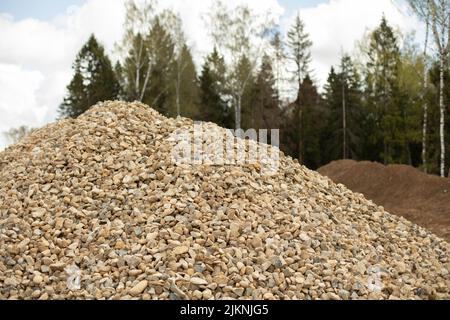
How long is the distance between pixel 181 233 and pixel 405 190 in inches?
382

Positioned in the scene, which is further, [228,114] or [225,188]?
[228,114]

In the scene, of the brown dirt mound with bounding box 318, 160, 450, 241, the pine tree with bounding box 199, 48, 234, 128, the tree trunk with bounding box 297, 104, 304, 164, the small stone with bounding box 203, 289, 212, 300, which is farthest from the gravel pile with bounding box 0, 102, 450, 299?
the pine tree with bounding box 199, 48, 234, 128

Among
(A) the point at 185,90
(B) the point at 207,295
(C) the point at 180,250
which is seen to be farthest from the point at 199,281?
(A) the point at 185,90

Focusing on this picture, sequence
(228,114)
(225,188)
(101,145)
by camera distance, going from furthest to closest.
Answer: (228,114), (101,145), (225,188)

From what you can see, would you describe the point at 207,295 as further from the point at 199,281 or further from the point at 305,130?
the point at 305,130

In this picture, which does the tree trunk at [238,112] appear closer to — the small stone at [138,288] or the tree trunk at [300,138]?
the tree trunk at [300,138]

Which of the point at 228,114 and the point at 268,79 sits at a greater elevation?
the point at 268,79

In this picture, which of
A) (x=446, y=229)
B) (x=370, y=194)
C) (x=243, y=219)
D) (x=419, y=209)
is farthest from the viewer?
(x=370, y=194)

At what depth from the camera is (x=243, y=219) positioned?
5949mm

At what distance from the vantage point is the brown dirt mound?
1090cm

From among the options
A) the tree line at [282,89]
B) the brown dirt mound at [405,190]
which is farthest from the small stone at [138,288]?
the tree line at [282,89]

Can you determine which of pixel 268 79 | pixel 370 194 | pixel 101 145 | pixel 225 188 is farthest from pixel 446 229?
pixel 268 79

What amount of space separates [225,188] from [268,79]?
22.3 meters

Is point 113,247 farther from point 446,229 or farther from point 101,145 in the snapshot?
point 446,229
